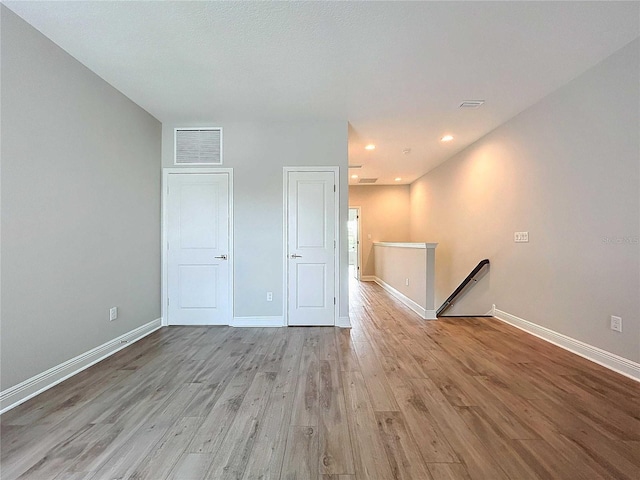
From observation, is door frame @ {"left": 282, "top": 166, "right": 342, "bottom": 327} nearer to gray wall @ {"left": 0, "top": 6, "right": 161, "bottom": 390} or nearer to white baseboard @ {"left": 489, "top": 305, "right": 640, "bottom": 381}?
gray wall @ {"left": 0, "top": 6, "right": 161, "bottom": 390}

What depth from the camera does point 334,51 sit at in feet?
7.77

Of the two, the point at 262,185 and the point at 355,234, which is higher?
the point at 262,185

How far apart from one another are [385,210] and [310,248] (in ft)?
16.9

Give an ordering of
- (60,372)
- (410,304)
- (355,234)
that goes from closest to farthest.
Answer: (60,372) < (410,304) < (355,234)

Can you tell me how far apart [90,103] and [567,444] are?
14.2 feet

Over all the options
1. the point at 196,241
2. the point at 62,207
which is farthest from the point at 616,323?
the point at 62,207

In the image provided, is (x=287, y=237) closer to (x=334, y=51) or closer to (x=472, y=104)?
(x=334, y=51)

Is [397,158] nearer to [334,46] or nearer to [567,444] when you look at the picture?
[334,46]

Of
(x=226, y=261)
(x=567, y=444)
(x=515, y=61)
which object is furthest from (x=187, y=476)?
(x=515, y=61)

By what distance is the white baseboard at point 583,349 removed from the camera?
92.4 inches

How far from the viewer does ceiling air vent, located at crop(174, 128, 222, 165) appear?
151 inches

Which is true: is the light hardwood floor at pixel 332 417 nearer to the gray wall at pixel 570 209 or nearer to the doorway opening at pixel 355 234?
the gray wall at pixel 570 209

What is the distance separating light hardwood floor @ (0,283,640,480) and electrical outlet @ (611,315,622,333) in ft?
1.31

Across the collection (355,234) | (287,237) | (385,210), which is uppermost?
(385,210)
